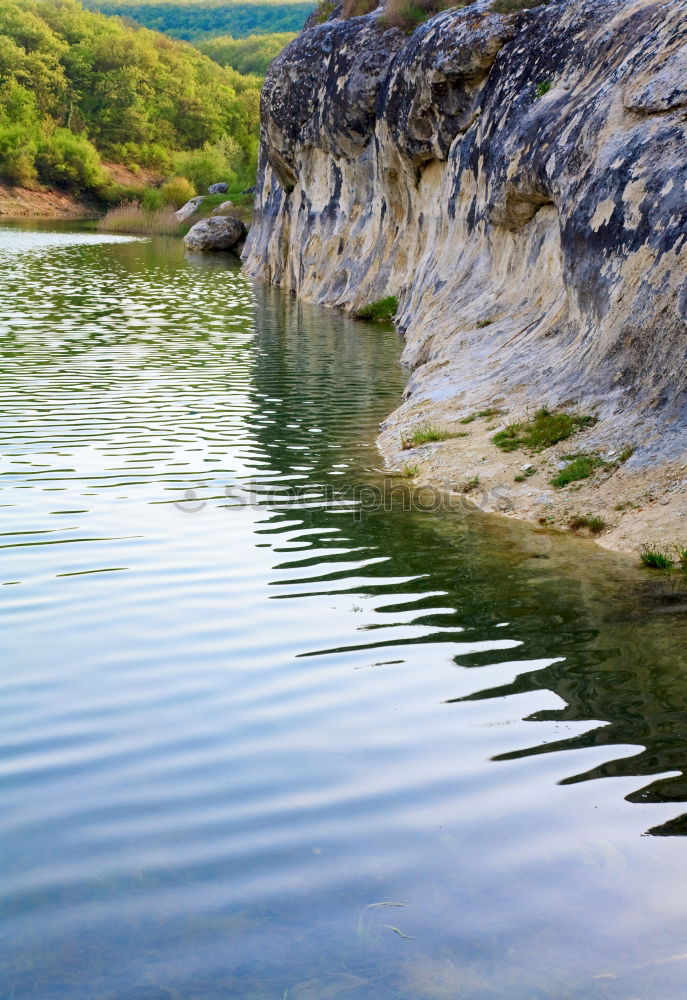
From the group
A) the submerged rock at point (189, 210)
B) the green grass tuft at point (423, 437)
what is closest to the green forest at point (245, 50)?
the submerged rock at point (189, 210)

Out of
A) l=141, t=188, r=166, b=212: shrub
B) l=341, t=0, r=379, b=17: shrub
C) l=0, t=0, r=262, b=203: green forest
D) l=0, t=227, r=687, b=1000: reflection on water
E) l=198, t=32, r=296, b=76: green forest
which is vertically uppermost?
l=198, t=32, r=296, b=76: green forest

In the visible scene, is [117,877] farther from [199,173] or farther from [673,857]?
[199,173]

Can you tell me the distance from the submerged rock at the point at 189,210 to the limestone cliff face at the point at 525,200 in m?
31.8

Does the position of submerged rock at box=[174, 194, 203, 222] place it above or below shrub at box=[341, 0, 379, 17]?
below

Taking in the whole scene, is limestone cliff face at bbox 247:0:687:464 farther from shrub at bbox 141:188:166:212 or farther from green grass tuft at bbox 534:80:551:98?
shrub at bbox 141:188:166:212

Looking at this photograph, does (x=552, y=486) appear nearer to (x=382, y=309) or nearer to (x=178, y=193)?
(x=382, y=309)

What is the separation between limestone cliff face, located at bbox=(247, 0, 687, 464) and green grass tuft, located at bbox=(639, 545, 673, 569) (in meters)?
1.44

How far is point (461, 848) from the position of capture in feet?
11.6

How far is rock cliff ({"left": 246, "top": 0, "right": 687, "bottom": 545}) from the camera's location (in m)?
9.24

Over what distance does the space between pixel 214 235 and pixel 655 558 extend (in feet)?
141

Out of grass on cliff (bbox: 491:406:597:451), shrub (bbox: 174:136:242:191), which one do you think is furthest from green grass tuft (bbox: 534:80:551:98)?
shrub (bbox: 174:136:242:191)

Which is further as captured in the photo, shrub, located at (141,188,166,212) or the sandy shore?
shrub, located at (141,188,166,212)

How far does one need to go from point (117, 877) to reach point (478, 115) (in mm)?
16589

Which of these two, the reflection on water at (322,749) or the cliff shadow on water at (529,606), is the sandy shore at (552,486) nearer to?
the cliff shadow on water at (529,606)
